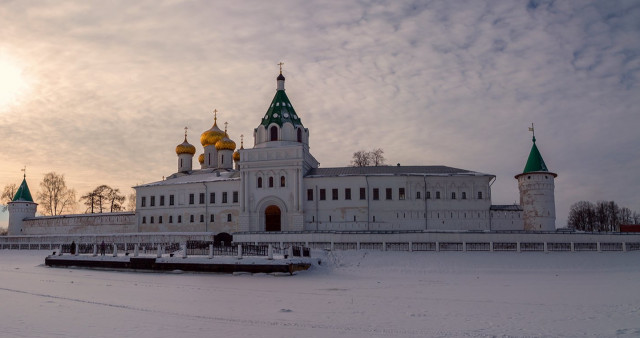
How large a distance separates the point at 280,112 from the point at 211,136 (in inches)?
579

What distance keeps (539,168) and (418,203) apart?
9.32 metres

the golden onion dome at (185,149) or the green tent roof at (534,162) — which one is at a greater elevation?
the golden onion dome at (185,149)

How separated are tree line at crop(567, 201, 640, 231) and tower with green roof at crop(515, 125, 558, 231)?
1452 inches

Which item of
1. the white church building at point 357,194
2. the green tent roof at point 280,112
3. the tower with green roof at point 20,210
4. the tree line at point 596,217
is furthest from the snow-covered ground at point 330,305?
the tree line at point 596,217

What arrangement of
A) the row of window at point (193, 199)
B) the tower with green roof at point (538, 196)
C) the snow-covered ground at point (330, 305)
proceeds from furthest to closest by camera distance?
the row of window at point (193, 199) < the tower with green roof at point (538, 196) < the snow-covered ground at point (330, 305)

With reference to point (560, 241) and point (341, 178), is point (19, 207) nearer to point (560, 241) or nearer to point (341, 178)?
point (341, 178)

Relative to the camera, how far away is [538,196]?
41.5 metres

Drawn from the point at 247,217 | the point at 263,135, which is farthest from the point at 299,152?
the point at 247,217

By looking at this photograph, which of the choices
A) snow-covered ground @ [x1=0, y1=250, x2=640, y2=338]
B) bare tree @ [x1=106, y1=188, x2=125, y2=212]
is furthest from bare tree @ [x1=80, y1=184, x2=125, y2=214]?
snow-covered ground @ [x1=0, y1=250, x2=640, y2=338]

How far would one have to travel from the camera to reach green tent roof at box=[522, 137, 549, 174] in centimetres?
4188

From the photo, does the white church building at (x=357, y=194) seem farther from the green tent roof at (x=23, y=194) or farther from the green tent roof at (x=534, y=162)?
the green tent roof at (x=23, y=194)

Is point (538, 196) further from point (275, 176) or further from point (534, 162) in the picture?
point (275, 176)

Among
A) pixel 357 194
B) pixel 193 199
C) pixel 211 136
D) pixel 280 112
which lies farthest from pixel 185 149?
pixel 357 194

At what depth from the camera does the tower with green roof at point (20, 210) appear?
191ft
